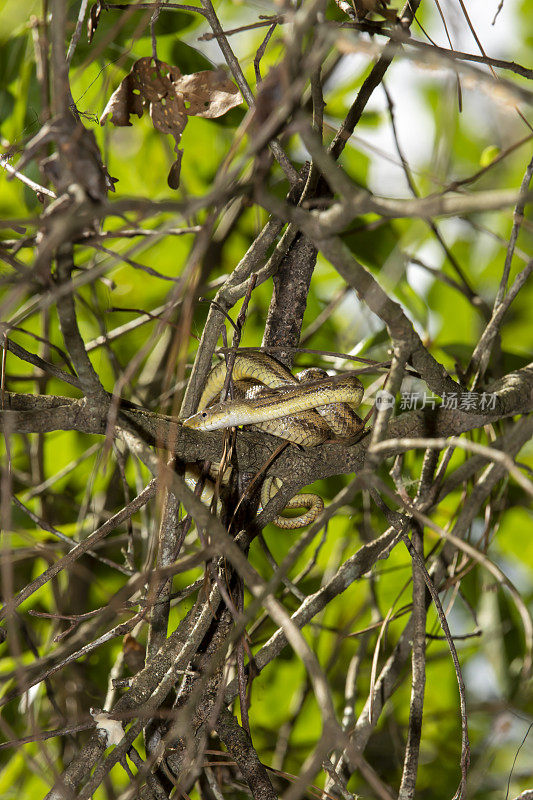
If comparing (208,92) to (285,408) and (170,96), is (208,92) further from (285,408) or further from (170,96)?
(285,408)

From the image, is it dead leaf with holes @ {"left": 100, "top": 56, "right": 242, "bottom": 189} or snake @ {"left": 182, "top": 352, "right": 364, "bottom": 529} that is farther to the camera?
snake @ {"left": 182, "top": 352, "right": 364, "bottom": 529}

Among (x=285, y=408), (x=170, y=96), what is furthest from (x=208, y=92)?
(x=285, y=408)

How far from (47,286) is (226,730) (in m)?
1.34

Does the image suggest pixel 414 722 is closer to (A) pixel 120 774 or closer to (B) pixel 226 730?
(B) pixel 226 730

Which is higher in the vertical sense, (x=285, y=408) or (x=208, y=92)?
(x=208, y=92)

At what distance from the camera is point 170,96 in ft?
5.49

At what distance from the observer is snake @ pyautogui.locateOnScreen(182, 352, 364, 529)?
1938 mm

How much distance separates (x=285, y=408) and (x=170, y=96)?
1.00 meters

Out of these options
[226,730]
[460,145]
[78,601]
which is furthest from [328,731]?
[460,145]

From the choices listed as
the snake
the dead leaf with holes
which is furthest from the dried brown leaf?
the snake

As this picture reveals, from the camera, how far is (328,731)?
2.71 ft

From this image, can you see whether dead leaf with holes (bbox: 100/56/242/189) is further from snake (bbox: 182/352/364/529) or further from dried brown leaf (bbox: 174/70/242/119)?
snake (bbox: 182/352/364/529)

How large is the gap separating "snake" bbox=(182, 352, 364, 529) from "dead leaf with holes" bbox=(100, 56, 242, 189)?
0.70 metres

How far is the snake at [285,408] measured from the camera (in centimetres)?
194
